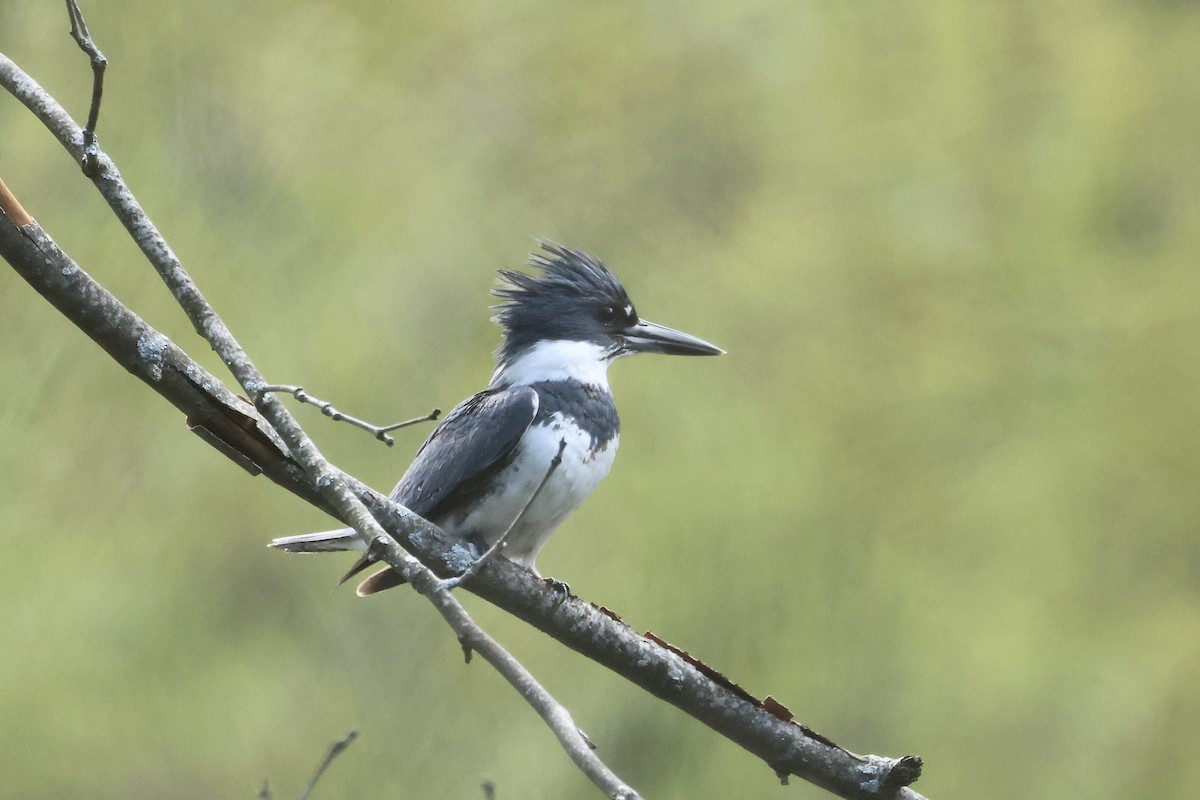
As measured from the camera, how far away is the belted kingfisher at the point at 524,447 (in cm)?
221

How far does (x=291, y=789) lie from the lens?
341cm

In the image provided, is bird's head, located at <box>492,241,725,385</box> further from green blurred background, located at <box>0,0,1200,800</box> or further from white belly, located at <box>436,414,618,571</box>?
green blurred background, located at <box>0,0,1200,800</box>

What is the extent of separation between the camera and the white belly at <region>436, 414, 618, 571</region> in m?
2.20

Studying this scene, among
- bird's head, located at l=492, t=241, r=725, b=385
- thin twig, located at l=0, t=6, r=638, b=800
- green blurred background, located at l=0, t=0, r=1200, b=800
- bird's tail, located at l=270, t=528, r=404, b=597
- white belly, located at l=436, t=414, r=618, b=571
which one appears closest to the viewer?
thin twig, located at l=0, t=6, r=638, b=800

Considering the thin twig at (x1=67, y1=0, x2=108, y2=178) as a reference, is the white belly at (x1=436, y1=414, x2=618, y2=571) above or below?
above

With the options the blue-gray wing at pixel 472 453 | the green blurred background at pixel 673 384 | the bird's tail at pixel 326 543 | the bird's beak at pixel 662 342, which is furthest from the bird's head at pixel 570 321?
the green blurred background at pixel 673 384

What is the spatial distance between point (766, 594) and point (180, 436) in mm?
1719

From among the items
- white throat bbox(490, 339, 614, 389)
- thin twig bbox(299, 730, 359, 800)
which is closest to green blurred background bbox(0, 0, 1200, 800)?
white throat bbox(490, 339, 614, 389)

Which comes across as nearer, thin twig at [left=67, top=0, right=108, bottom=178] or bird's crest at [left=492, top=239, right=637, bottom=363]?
thin twig at [left=67, top=0, right=108, bottom=178]

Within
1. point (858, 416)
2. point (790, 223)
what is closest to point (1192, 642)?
point (858, 416)

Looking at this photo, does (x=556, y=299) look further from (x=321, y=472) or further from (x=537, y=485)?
(x=321, y=472)

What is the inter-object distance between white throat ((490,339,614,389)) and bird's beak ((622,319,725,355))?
9cm

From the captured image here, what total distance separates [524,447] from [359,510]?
3.18 feet

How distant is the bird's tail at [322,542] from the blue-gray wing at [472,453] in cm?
18
